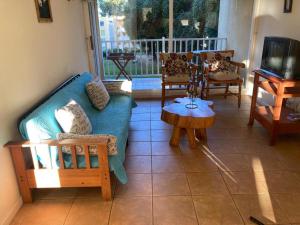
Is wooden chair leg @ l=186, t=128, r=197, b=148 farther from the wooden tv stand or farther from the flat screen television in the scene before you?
the flat screen television

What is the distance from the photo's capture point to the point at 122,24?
4848mm

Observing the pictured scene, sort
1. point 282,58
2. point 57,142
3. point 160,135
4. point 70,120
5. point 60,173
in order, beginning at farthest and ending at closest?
point 160,135 < point 282,58 < point 70,120 < point 60,173 < point 57,142

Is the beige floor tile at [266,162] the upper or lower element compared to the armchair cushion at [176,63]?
lower

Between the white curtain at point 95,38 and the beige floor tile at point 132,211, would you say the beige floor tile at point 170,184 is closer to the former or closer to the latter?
the beige floor tile at point 132,211

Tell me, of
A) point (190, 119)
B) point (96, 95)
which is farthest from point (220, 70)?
point (96, 95)

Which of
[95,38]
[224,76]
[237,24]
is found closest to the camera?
[224,76]

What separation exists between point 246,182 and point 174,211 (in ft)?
2.52

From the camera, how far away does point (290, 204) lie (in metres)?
2.04

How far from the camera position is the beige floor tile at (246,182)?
2213 millimetres

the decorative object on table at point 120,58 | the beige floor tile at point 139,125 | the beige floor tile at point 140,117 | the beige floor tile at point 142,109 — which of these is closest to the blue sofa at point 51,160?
the beige floor tile at point 139,125

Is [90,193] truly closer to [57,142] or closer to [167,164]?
[57,142]

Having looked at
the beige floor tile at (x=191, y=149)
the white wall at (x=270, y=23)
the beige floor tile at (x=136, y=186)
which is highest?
the white wall at (x=270, y=23)

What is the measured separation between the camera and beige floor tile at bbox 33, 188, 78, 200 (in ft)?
7.15

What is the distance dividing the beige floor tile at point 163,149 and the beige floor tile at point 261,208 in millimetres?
896
